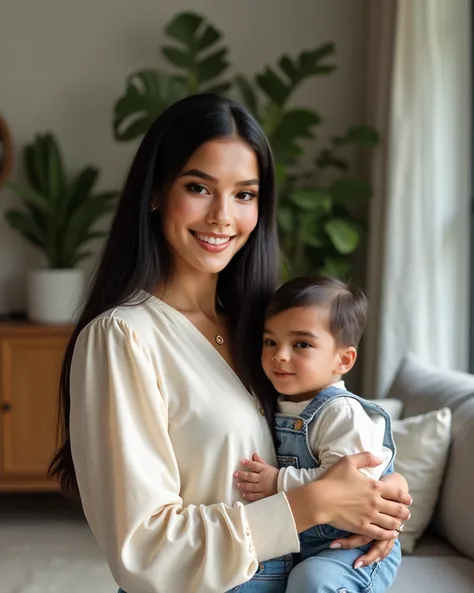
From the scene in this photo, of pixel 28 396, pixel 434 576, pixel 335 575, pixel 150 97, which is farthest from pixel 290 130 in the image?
pixel 335 575

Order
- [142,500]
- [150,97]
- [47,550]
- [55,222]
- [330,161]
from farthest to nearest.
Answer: [330,161] < [55,222] < [150,97] < [47,550] < [142,500]

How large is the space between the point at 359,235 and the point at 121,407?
8.77ft

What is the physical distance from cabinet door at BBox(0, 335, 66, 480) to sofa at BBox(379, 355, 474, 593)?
168 centimetres

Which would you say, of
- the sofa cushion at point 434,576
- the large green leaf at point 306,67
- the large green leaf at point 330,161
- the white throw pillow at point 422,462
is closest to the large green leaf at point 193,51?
the large green leaf at point 306,67

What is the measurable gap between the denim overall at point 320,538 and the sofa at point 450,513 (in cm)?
72

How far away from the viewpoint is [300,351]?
1.63 meters

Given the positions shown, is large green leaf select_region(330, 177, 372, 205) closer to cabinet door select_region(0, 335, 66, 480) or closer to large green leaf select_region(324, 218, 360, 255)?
large green leaf select_region(324, 218, 360, 255)

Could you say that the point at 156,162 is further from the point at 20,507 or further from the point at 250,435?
the point at 20,507

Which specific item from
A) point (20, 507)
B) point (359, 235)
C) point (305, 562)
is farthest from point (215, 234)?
point (20, 507)

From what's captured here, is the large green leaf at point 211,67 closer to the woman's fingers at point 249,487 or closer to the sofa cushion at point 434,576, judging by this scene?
the sofa cushion at point 434,576

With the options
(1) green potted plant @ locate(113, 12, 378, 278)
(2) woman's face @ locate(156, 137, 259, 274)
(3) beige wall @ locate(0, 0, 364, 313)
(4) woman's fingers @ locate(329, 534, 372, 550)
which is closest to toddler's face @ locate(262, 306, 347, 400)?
(2) woman's face @ locate(156, 137, 259, 274)

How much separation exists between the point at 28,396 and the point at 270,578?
8.30ft

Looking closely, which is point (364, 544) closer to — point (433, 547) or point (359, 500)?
point (359, 500)

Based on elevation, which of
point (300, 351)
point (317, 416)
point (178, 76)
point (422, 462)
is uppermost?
point (178, 76)
